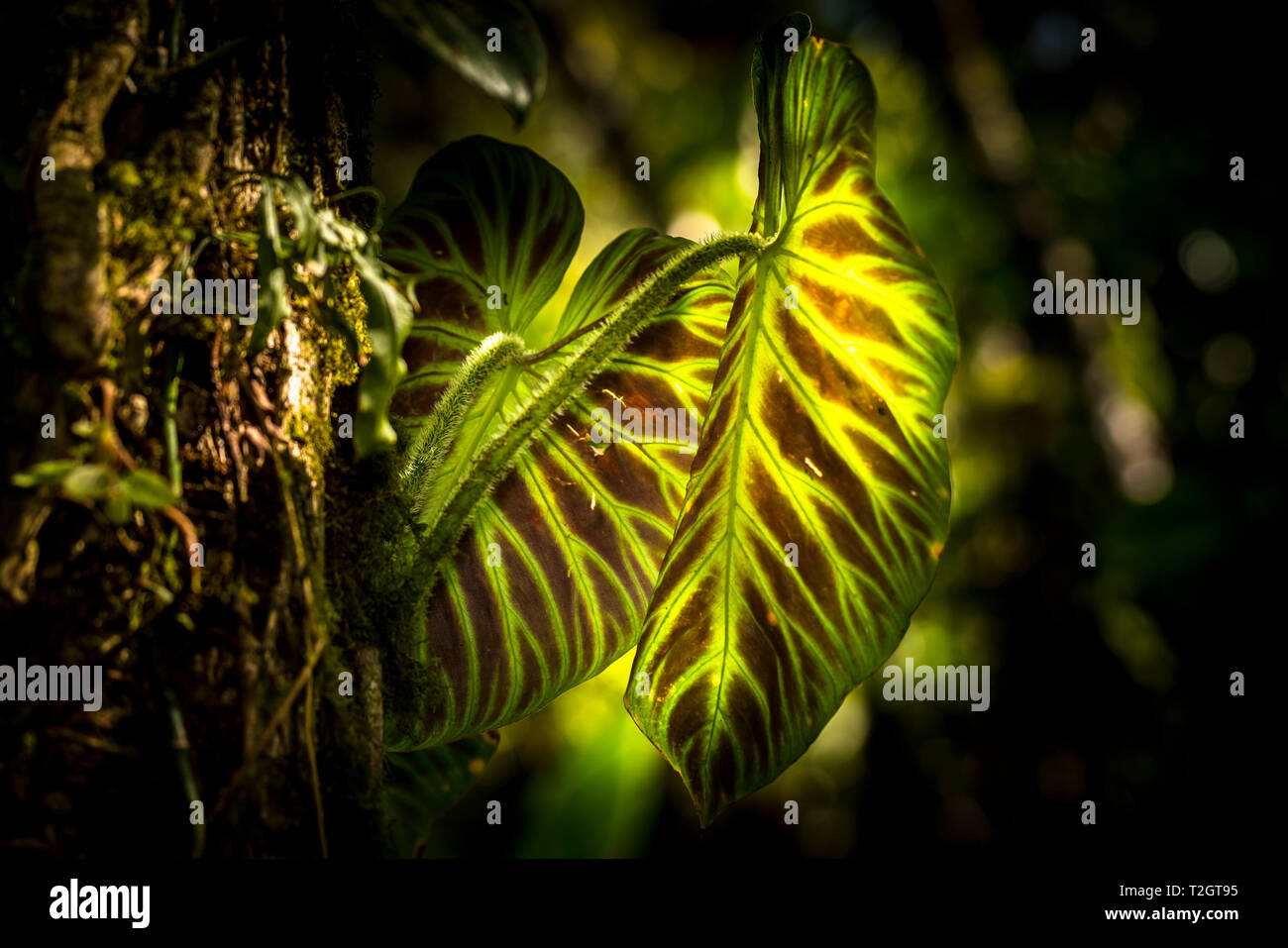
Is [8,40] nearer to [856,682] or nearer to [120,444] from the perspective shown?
[120,444]

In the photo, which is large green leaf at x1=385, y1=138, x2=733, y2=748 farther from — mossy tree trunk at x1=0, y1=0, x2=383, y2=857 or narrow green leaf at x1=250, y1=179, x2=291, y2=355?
narrow green leaf at x1=250, y1=179, x2=291, y2=355

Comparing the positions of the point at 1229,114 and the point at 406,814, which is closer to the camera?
the point at 406,814

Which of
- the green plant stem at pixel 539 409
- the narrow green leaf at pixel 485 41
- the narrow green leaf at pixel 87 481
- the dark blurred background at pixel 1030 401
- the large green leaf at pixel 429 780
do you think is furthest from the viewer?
the dark blurred background at pixel 1030 401

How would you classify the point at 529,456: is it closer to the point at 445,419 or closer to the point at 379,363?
the point at 445,419

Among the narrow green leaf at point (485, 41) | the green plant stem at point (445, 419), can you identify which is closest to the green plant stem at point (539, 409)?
the green plant stem at point (445, 419)

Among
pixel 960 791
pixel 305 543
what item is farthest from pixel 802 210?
pixel 960 791

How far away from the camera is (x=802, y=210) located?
36.2 inches

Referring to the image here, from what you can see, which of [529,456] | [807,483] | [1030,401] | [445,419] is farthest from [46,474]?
[1030,401]

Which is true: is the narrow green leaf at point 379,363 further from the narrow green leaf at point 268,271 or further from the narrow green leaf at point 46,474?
the narrow green leaf at point 46,474

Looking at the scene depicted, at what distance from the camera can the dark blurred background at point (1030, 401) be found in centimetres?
300

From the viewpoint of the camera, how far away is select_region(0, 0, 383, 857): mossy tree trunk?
0.55 m

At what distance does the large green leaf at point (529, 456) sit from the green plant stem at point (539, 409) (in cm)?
8

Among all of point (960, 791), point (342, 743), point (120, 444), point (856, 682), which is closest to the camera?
point (120, 444)
